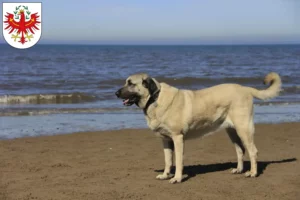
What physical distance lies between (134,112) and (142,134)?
162 inches

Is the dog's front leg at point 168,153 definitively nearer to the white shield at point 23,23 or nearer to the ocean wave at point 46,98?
the white shield at point 23,23

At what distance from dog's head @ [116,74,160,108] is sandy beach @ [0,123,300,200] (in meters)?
1.21

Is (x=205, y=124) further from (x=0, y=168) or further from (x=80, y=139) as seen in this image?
(x=80, y=139)

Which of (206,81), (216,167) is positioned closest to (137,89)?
(216,167)

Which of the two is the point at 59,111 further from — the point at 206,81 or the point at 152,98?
the point at 206,81

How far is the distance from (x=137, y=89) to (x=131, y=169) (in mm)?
1614

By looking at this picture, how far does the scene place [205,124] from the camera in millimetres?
7219

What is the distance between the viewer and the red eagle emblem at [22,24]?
9.82 m

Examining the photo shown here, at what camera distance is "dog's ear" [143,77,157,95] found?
22.3 feet

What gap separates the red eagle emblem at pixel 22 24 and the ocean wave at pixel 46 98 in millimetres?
9384

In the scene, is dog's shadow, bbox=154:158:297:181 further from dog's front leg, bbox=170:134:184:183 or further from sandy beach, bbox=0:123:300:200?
→ dog's front leg, bbox=170:134:184:183

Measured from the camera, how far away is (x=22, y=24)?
991cm

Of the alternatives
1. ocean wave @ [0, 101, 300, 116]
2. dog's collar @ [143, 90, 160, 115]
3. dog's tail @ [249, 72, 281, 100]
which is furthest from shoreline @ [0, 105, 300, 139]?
dog's tail @ [249, 72, 281, 100]

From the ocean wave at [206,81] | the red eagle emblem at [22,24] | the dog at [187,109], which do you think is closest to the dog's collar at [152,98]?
the dog at [187,109]
